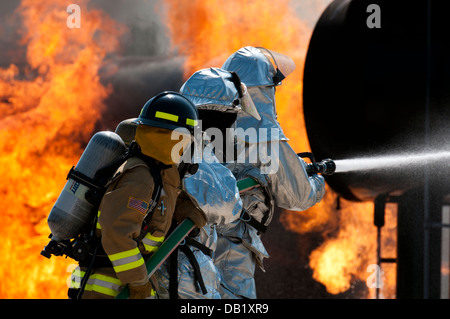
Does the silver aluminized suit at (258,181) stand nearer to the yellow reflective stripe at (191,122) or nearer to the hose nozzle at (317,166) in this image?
the hose nozzle at (317,166)

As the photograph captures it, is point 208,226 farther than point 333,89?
No

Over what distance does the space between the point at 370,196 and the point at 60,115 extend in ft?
9.98

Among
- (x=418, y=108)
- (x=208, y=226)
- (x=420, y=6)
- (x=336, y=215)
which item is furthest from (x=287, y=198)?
(x=336, y=215)

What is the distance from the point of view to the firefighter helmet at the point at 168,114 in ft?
7.32

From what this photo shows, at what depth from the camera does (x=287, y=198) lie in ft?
11.5

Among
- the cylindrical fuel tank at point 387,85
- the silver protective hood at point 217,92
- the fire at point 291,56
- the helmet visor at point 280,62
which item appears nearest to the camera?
the silver protective hood at point 217,92

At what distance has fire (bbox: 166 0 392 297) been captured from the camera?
20.5ft

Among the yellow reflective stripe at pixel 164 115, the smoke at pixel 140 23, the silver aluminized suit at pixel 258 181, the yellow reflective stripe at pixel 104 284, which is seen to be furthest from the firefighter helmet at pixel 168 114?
the smoke at pixel 140 23

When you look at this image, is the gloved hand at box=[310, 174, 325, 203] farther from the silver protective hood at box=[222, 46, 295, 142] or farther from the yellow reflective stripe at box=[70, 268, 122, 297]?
the yellow reflective stripe at box=[70, 268, 122, 297]

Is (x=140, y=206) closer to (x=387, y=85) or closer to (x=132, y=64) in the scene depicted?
(x=387, y=85)

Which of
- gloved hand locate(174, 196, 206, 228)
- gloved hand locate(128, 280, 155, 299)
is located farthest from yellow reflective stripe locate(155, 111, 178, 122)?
gloved hand locate(128, 280, 155, 299)

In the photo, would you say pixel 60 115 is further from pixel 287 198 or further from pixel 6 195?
pixel 287 198

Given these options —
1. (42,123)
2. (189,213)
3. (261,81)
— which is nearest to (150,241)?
(189,213)

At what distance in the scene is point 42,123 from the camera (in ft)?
18.3
